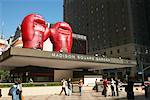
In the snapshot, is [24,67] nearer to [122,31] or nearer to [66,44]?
[66,44]

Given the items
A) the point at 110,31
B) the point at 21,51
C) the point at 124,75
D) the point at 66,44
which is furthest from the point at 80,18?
the point at 21,51

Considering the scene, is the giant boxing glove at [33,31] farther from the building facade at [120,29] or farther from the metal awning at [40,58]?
the building facade at [120,29]

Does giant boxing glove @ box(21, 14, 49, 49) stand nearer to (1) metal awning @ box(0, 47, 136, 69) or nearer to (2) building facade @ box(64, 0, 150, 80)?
(1) metal awning @ box(0, 47, 136, 69)

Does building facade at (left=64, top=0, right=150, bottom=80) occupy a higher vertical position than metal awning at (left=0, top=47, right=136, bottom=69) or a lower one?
higher

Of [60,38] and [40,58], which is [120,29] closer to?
[60,38]

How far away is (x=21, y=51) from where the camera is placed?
86.6 feet

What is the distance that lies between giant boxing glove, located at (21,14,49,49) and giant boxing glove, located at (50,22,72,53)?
189cm

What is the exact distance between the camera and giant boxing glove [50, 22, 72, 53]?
37.8 m

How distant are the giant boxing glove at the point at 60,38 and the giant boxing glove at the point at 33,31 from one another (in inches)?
74.4

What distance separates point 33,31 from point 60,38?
196 inches

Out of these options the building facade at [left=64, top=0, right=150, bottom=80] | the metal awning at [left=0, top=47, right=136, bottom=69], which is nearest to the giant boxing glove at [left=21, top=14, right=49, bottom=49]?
A: the metal awning at [left=0, top=47, right=136, bottom=69]

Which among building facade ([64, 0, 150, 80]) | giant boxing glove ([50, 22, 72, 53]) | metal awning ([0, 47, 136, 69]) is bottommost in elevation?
metal awning ([0, 47, 136, 69])

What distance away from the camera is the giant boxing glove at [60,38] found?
3775 centimetres

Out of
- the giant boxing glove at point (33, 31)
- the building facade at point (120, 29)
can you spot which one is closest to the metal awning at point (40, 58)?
the giant boxing glove at point (33, 31)
